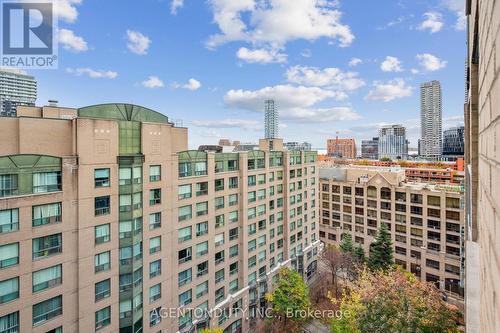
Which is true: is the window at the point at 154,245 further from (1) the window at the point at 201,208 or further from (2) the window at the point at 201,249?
(1) the window at the point at 201,208

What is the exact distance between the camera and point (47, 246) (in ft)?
62.8

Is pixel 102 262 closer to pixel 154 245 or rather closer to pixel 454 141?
pixel 154 245

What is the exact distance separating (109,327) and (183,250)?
8.52 meters

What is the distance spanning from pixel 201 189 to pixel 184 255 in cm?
681

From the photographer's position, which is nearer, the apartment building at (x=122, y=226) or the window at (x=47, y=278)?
the apartment building at (x=122, y=226)

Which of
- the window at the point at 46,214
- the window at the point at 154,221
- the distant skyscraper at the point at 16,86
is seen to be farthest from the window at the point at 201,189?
the distant skyscraper at the point at 16,86

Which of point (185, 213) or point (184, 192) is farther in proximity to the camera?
point (185, 213)

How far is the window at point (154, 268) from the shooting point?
25.2 m

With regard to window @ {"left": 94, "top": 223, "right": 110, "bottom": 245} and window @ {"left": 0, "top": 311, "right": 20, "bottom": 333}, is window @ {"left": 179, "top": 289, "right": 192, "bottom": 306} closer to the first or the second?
window @ {"left": 94, "top": 223, "right": 110, "bottom": 245}

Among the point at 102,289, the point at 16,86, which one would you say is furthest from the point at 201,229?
the point at 16,86

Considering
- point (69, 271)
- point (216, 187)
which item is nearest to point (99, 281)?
point (69, 271)

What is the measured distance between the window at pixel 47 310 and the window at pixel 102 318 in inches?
111

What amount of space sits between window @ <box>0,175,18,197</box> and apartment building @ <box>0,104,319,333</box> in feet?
0.21

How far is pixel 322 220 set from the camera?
192 ft
